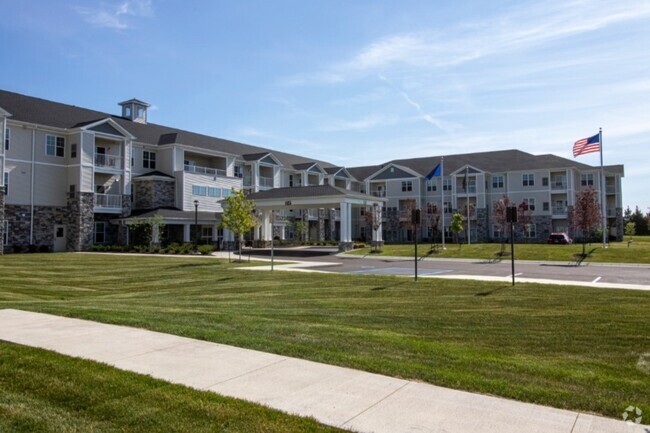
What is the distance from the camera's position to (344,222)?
41938 mm

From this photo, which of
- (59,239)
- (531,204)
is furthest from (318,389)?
(531,204)

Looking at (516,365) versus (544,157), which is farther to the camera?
(544,157)

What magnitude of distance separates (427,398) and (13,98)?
1685 inches

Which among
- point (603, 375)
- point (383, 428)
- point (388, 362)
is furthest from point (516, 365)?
point (383, 428)

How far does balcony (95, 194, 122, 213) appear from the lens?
39656 mm

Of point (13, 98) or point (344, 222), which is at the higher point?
point (13, 98)

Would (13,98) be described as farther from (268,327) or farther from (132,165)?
(268,327)

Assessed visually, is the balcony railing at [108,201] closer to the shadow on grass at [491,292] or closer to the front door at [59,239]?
the front door at [59,239]

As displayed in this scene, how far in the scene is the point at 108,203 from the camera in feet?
132

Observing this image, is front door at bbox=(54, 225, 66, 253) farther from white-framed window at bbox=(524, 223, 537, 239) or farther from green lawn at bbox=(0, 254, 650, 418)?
white-framed window at bbox=(524, 223, 537, 239)

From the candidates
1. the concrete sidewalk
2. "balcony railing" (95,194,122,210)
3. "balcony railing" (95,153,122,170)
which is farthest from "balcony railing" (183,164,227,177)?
the concrete sidewalk

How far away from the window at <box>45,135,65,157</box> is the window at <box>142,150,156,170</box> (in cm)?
749

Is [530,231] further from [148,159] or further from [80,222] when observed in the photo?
[80,222]

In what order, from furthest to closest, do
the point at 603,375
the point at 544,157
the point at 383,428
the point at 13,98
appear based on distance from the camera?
the point at 544,157 → the point at 13,98 → the point at 603,375 → the point at 383,428
